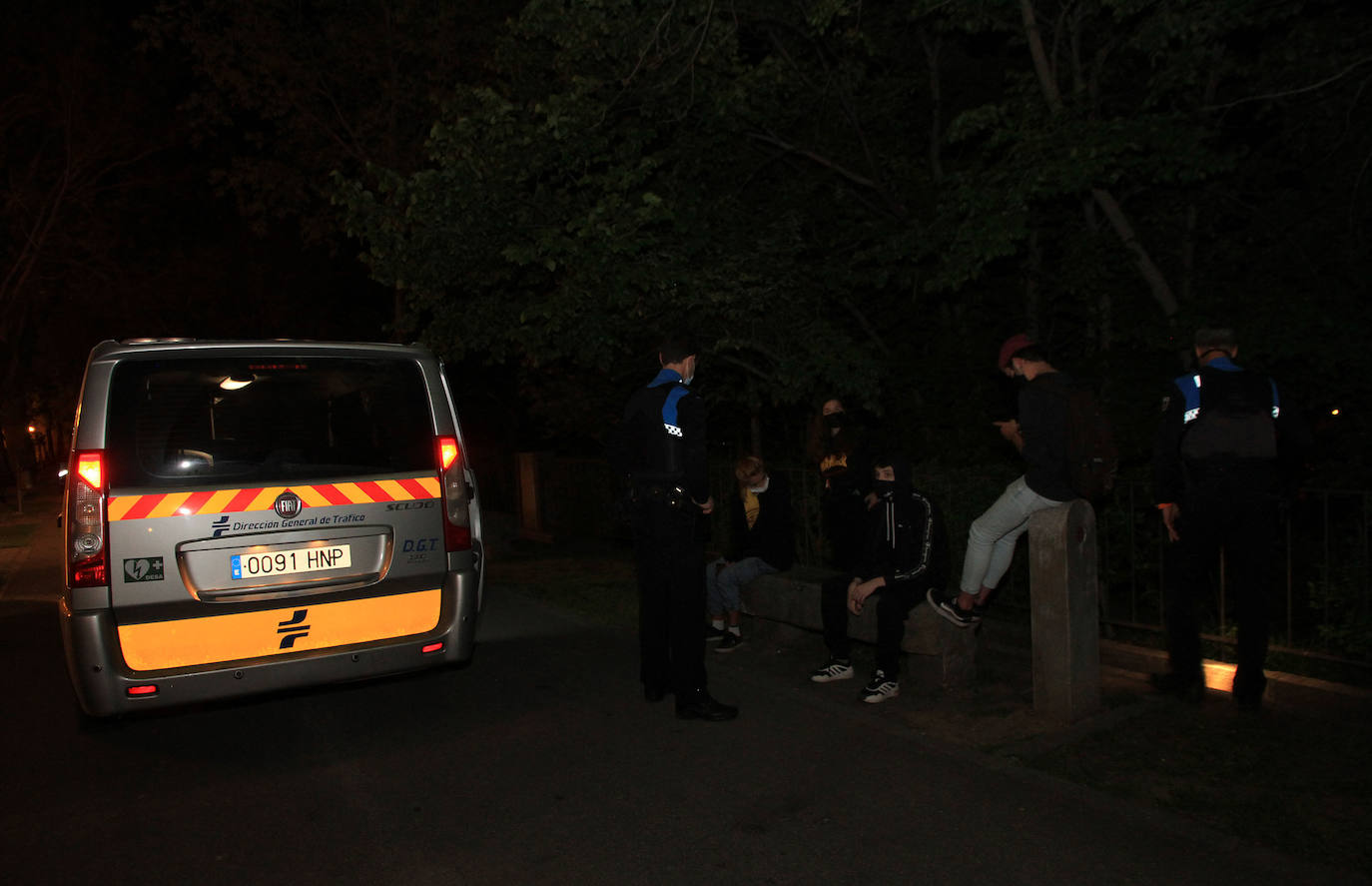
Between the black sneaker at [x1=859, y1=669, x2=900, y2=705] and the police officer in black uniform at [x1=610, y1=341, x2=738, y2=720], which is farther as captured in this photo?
the black sneaker at [x1=859, y1=669, x2=900, y2=705]

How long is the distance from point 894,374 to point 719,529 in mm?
2412

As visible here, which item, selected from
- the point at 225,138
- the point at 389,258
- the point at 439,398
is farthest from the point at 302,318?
the point at 439,398

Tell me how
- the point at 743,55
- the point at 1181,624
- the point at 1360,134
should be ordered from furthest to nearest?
the point at 743,55 < the point at 1360,134 < the point at 1181,624

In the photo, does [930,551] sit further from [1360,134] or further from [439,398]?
[1360,134]

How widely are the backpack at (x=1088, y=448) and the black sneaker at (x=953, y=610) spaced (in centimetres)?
95

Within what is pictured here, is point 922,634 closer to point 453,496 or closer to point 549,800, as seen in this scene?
point 549,800

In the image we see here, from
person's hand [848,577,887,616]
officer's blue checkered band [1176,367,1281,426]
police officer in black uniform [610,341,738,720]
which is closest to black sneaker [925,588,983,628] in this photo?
person's hand [848,577,887,616]

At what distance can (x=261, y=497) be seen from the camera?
4.97m

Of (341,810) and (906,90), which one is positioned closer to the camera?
(341,810)

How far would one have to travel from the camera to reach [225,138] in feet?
76.6

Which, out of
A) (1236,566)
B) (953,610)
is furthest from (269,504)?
(1236,566)

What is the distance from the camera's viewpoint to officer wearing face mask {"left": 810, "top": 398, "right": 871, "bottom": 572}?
6.69 m

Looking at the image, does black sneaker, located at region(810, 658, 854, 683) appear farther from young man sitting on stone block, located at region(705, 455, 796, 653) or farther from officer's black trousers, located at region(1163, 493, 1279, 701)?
officer's black trousers, located at region(1163, 493, 1279, 701)

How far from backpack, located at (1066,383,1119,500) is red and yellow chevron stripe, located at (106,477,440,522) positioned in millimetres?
3239
